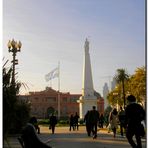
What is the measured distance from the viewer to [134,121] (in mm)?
8617

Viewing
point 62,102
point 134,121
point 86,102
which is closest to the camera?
point 134,121

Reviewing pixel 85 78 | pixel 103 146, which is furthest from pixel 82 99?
pixel 103 146

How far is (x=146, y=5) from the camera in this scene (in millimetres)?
6375

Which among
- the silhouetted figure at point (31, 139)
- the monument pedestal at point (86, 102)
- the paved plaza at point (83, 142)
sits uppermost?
the monument pedestal at point (86, 102)

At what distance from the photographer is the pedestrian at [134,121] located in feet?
28.0

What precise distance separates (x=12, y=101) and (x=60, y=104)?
48.3m

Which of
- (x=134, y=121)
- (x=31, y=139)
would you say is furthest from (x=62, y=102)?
(x=31, y=139)

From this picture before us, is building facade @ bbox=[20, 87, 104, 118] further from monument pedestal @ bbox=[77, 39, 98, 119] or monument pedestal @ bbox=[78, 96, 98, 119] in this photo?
monument pedestal @ bbox=[78, 96, 98, 119]

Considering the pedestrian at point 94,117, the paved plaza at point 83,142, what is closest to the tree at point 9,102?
the paved plaza at point 83,142

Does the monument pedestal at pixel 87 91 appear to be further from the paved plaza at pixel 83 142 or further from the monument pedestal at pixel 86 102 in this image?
the paved plaza at pixel 83 142

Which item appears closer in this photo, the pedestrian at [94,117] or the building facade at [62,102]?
the pedestrian at [94,117]

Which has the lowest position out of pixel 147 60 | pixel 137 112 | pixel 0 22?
pixel 137 112

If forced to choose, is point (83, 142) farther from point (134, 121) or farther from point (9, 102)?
point (9, 102)

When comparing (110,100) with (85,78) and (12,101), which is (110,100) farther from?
(12,101)
